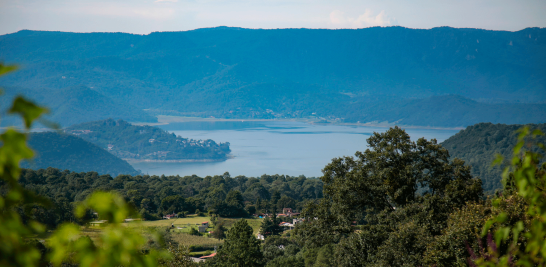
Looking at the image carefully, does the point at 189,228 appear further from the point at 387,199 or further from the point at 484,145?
the point at 484,145

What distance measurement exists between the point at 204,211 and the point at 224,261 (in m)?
18.5

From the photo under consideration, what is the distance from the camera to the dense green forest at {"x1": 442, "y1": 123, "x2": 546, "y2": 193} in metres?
37.8

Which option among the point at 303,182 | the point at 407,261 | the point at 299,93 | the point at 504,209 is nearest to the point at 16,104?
the point at 504,209

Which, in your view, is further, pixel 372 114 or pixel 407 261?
pixel 372 114

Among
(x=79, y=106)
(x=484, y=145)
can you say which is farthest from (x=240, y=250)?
(x=79, y=106)

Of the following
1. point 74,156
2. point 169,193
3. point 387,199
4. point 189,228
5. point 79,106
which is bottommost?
point 189,228

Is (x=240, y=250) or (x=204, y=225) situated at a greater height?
(x=240, y=250)

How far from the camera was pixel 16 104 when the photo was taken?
2.84ft

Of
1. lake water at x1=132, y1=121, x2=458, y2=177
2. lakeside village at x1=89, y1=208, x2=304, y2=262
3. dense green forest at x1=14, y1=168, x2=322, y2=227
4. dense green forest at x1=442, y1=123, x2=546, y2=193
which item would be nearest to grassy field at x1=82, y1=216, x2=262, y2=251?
lakeside village at x1=89, y1=208, x2=304, y2=262

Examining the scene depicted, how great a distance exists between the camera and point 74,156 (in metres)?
66.4

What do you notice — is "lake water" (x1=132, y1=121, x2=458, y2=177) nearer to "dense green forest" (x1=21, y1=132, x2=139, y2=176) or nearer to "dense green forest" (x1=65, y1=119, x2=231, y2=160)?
"dense green forest" (x1=65, y1=119, x2=231, y2=160)

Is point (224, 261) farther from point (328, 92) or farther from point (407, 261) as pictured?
point (328, 92)

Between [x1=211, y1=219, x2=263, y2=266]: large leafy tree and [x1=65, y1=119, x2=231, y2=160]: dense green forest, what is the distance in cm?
6473

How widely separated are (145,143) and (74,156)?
2250 cm
